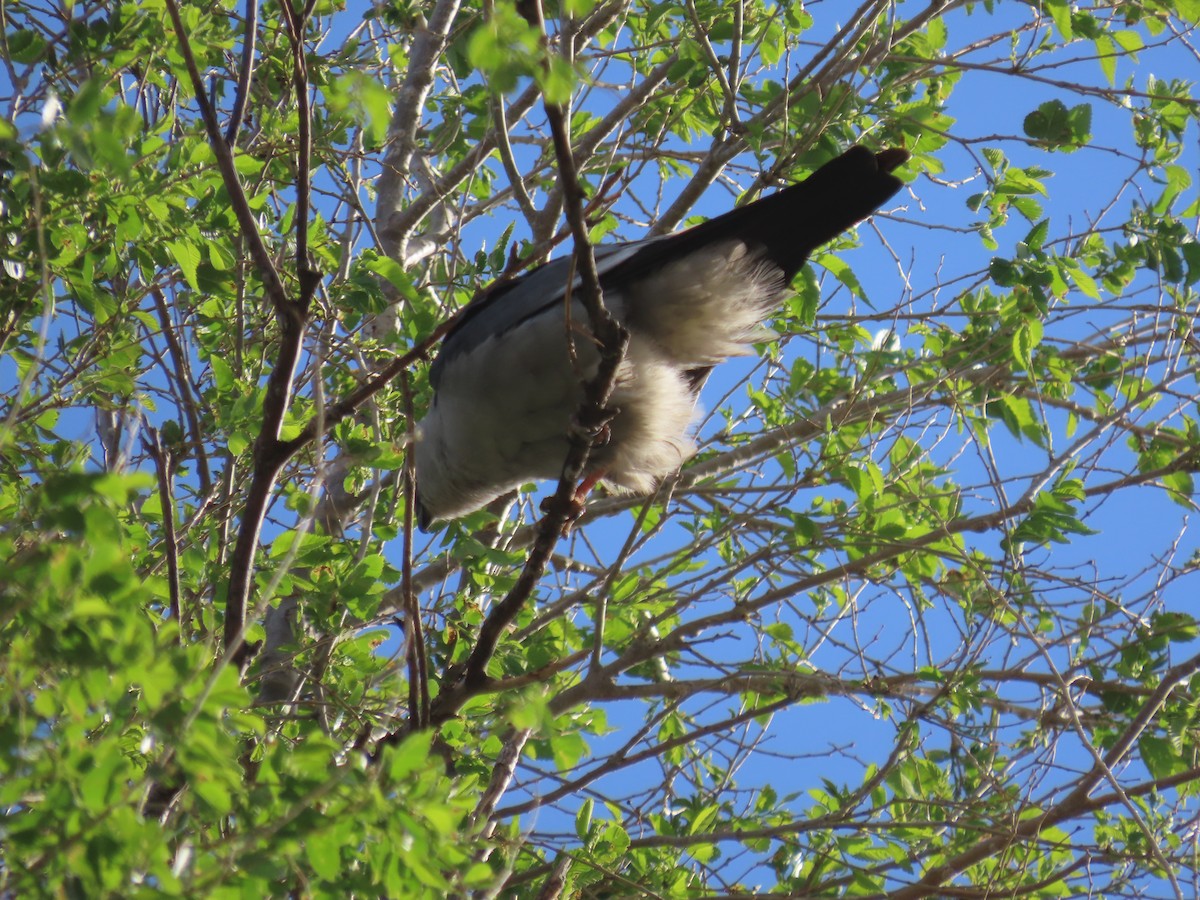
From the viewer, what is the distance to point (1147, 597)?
14.2 ft

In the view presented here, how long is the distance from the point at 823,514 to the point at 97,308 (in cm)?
275

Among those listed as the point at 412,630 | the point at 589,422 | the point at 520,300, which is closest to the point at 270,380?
the point at 412,630

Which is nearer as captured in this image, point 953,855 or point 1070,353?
point 953,855

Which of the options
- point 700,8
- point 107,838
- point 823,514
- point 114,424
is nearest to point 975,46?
point 700,8

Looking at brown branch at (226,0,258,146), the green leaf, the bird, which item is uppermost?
the green leaf

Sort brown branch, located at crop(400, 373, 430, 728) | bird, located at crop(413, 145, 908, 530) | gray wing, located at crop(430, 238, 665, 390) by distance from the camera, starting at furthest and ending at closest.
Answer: gray wing, located at crop(430, 238, 665, 390)
bird, located at crop(413, 145, 908, 530)
brown branch, located at crop(400, 373, 430, 728)

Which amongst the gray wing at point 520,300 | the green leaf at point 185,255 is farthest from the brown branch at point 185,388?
the gray wing at point 520,300

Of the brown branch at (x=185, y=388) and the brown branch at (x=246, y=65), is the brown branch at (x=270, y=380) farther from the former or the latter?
the brown branch at (x=185, y=388)

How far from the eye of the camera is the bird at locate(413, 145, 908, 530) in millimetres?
3977

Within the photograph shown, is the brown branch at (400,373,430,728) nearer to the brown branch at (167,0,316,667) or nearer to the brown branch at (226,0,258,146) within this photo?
the brown branch at (167,0,316,667)

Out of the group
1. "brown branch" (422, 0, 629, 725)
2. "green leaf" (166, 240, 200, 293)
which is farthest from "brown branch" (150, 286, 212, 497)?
"brown branch" (422, 0, 629, 725)

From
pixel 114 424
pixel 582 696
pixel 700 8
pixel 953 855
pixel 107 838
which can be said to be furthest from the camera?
pixel 114 424

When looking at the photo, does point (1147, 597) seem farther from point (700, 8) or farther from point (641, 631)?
point (700, 8)

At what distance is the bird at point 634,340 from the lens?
3977 mm
